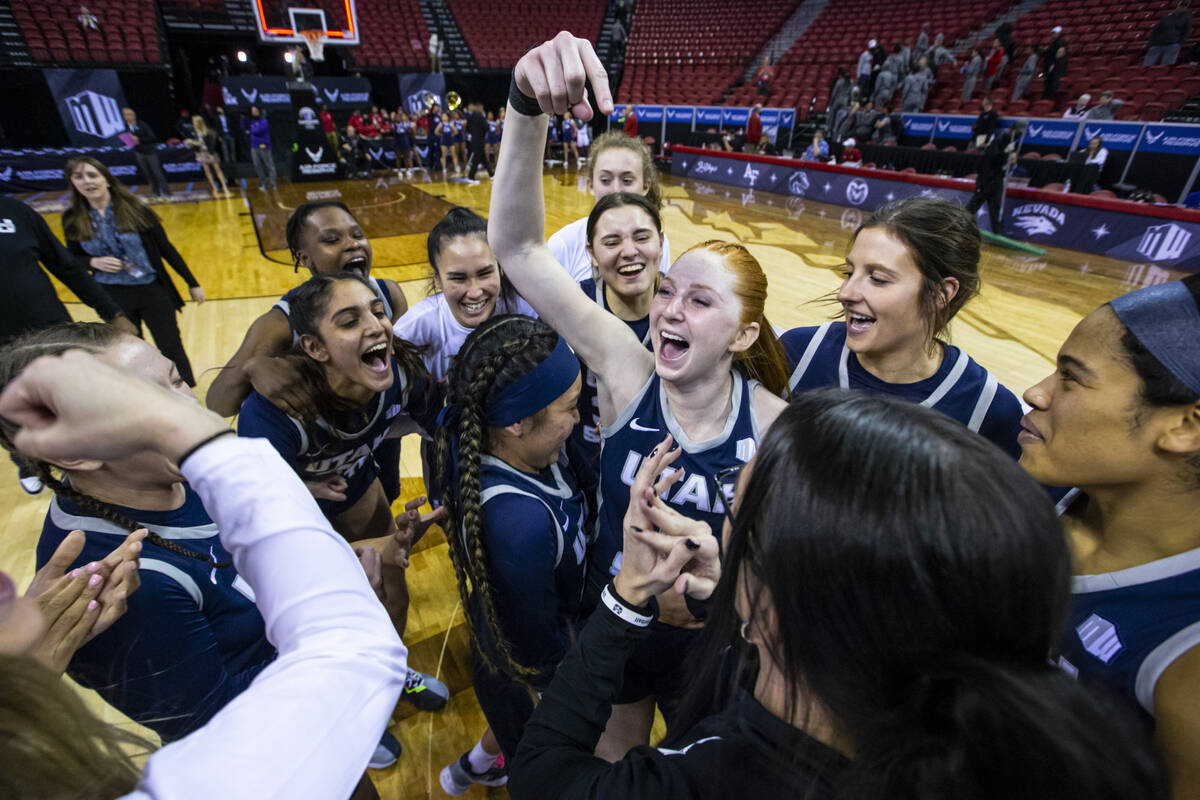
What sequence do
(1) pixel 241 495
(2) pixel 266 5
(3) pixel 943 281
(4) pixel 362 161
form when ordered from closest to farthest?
(1) pixel 241 495
(3) pixel 943 281
(2) pixel 266 5
(4) pixel 362 161

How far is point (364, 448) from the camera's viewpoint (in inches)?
84.7

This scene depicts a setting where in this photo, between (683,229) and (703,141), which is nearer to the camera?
(683,229)

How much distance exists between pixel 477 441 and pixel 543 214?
2.08 ft

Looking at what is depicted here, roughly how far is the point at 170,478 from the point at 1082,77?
1586 centimetres

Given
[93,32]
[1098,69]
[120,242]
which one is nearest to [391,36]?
[93,32]

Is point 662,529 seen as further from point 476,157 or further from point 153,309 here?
point 476,157

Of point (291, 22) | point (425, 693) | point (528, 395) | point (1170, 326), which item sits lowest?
point (425, 693)

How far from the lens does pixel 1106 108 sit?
369 inches

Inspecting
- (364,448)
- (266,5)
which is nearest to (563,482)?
(364,448)

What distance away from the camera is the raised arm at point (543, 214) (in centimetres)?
116

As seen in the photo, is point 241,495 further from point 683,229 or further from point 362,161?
point 362,161

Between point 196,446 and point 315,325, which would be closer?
point 196,446

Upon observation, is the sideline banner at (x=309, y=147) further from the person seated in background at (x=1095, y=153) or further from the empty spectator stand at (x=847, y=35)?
the person seated in background at (x=1095, y=153)

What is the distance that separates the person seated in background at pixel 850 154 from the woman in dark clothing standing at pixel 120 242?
39.5 ft
